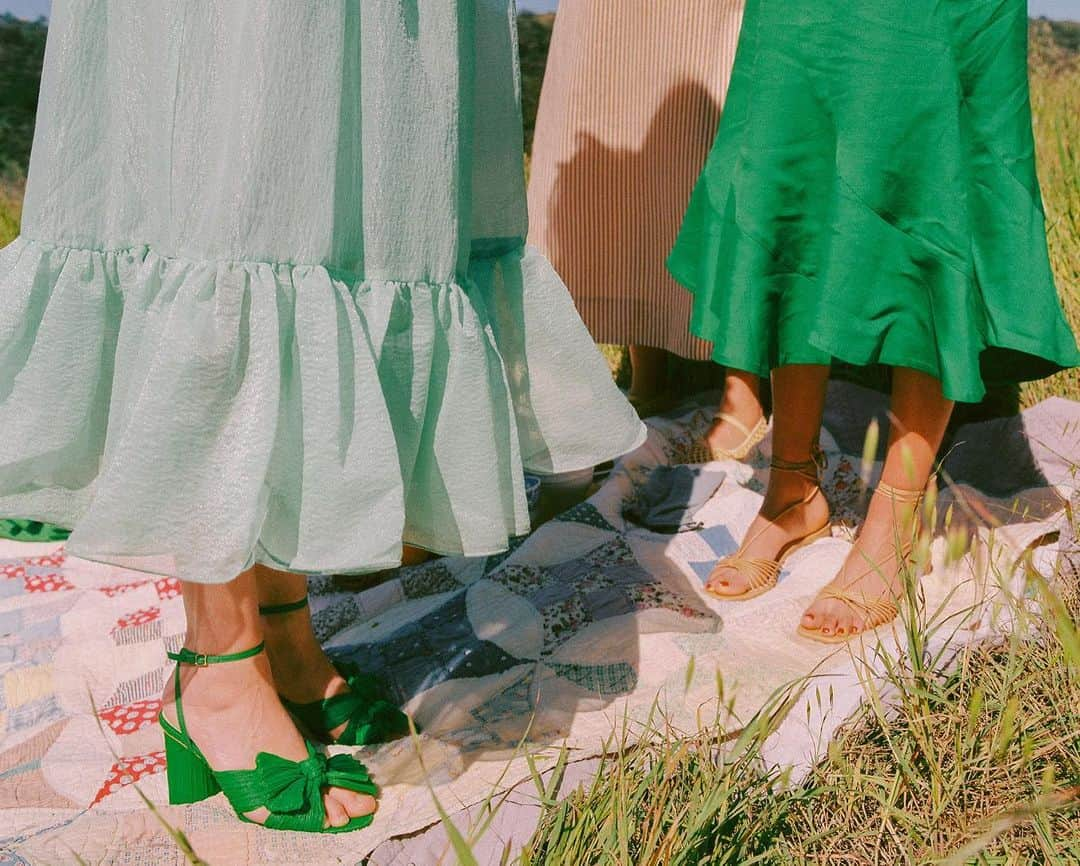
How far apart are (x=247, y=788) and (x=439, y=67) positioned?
0.83m

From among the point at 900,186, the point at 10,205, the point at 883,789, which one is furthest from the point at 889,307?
the point at 10,205

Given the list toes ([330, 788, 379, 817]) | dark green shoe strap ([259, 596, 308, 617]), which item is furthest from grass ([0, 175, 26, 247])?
toes ([330, 788, 379, 817])

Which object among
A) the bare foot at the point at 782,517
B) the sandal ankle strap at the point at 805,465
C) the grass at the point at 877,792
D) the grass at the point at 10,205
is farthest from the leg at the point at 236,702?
the grass at the point at 10,205

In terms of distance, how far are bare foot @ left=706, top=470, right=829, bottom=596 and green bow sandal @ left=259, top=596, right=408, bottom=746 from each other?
0.71 m

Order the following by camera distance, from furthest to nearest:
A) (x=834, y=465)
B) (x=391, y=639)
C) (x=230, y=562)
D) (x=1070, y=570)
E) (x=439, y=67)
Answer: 1. (x=834, y=465)
2. (x=391, y=639)
3. (x=1070, y=570)
4. (x=439, y=67)
5. (x=230, y=562)

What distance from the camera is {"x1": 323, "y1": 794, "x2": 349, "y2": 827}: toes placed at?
3.82 feet

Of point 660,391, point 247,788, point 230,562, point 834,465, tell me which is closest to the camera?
point 230,562

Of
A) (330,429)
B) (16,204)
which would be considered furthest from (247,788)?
(16,204)

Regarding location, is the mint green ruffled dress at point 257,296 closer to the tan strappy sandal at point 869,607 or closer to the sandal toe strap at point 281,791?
the sandal toe strap at point 281,791

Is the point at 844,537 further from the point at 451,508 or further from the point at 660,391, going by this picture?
the point at 451,508

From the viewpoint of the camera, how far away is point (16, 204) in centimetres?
470

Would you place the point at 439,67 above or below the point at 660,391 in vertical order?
above

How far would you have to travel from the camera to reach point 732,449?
2381 millimetres

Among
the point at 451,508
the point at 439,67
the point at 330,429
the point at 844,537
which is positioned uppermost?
the point at 439,67
